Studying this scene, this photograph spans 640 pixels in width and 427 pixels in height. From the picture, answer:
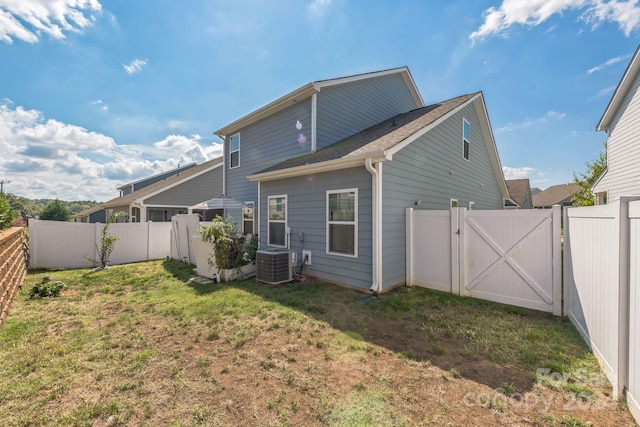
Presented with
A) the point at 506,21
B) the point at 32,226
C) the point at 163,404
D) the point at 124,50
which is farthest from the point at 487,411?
the point at 32,226

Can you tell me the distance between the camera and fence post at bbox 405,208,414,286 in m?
6.18

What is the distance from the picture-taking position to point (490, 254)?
5.16 metres

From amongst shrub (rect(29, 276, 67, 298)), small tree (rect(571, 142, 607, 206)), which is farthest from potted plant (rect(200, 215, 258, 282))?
small tree (rect(571, 142, 607, 206))

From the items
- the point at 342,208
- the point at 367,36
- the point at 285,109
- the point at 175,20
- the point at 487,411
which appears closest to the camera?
the point at 487,411

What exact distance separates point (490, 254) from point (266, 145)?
784 centimetres

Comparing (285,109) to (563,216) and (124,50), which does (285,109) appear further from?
(563,216)

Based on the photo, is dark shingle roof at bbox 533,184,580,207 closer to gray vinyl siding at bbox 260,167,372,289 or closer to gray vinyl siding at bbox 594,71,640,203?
gray vinyl siding at bbox 594,71,640,203

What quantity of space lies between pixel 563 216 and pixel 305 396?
4912 millimetres

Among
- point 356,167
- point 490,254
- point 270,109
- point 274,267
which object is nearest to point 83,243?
point 274,267

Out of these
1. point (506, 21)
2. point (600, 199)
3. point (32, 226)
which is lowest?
point (32, 226)

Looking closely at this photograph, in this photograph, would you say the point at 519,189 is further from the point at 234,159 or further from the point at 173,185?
the point at 173,185

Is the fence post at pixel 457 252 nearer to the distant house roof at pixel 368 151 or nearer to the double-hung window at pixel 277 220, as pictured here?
the distant house roof at pixel 368 151

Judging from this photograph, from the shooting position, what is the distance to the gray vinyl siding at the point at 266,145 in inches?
338

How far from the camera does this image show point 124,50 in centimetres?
779
